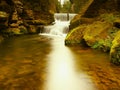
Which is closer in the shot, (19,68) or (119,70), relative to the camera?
(119,70)

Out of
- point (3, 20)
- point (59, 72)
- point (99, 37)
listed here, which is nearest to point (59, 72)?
point (59, 72)

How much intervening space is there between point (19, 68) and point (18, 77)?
3.27 ft

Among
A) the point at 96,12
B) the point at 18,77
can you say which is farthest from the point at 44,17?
the point at 18,77

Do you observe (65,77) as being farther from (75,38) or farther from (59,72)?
(75,38)

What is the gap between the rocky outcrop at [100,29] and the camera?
9.60 metres

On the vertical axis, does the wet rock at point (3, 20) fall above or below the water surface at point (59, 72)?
above

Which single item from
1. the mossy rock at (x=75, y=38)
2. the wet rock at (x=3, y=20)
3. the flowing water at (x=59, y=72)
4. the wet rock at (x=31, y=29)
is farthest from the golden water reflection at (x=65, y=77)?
the wet rock at (x=31, y=29)

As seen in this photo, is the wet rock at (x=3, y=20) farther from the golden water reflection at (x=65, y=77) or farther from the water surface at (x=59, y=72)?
the golden water reflection at (x=65, y=77)

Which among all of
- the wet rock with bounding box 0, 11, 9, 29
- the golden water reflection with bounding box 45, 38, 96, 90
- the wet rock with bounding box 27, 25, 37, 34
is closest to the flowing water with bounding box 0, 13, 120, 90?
the golden water reflection with bounding box 45, 38, 96, 90

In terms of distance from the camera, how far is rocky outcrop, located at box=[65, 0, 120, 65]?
31.5 ft

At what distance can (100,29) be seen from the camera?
11.3m

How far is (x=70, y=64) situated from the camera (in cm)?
781

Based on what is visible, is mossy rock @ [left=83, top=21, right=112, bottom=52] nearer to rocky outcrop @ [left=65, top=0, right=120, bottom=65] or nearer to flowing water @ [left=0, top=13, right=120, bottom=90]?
rocky outcrop @ [left=65, top=0, right=120, bottom=65]

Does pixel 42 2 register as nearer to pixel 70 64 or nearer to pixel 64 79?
pixel 70 64
